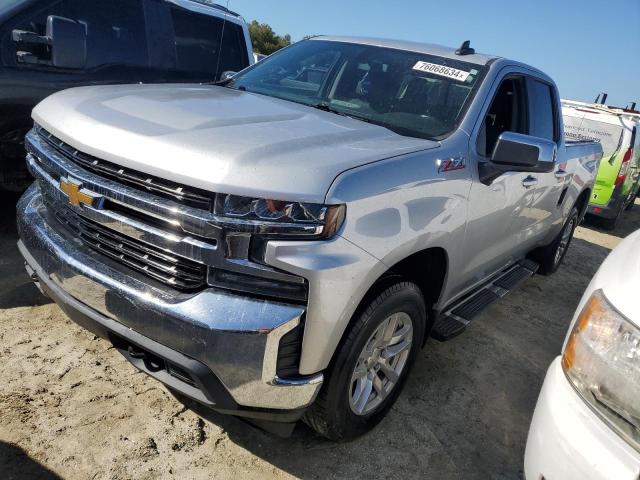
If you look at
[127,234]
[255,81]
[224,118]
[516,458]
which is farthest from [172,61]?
[516,458]

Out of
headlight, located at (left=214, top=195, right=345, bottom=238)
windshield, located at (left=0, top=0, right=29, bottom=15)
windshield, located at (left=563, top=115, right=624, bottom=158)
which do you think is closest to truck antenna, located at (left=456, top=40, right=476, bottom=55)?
headlight, located at (left=214, top=195, right=345, bottom=238)

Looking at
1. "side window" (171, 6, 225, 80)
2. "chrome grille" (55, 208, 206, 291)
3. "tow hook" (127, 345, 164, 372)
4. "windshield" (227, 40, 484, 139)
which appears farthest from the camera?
"side window" (171, 6, 225, 80)

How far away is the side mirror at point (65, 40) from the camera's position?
3.49m

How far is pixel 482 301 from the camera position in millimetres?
3406

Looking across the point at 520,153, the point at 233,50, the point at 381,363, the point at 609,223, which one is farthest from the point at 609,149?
the point at 381,363

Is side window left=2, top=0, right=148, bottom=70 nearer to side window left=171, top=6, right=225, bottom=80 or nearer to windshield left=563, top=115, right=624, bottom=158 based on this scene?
side window left=171, top=6, right=225, bottom=80

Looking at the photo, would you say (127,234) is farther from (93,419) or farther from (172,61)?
(172,61)

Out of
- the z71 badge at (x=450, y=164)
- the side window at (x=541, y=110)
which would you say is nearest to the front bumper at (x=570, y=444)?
the z71 badge at (x=450, y=164)

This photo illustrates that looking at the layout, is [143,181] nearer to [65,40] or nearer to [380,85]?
[380,85]

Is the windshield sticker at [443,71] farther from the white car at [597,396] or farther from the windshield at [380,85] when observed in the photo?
the white car at [597,396]

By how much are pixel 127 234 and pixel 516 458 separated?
2.19m

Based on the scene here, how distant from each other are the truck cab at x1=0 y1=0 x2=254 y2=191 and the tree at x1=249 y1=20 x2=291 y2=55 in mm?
25582

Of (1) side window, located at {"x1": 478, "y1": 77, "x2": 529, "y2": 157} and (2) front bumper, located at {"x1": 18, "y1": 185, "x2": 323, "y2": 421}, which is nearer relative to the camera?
(2) front bumper, located at {"x1": 18, "y1": 185, "x2": 323, "y2": 421}

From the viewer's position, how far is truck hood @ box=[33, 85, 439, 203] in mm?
1789
